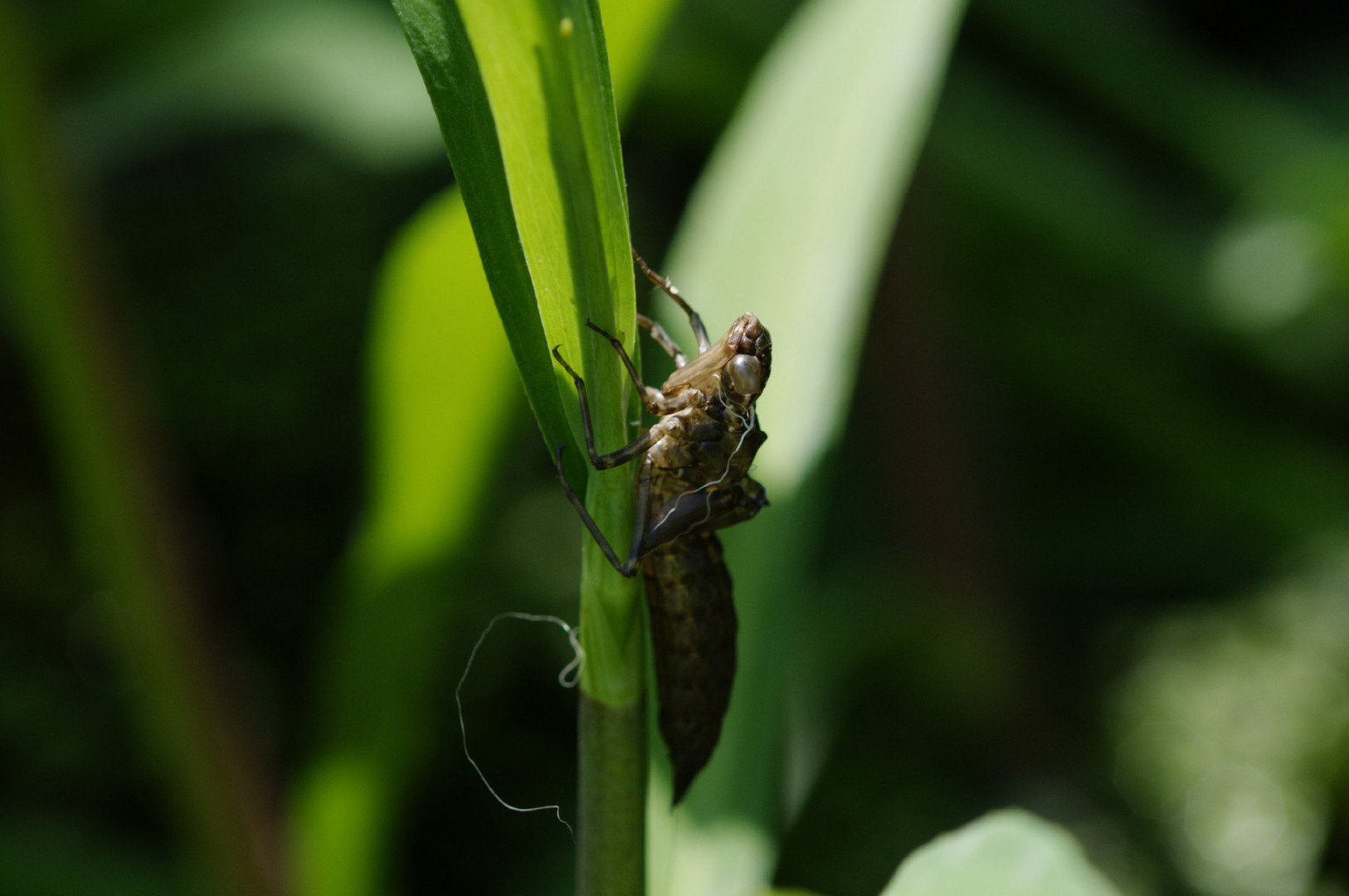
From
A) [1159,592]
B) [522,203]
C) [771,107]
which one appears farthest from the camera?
[1159,592]

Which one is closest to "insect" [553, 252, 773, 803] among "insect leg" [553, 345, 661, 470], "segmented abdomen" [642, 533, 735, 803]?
"segmented abdomen" [642, 533, 735, 803]

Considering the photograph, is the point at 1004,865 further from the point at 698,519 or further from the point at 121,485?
the point at 121,485

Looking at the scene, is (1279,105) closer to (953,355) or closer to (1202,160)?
(1202,160)

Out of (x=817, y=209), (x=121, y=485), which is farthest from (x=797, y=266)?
(x=121, y=485)

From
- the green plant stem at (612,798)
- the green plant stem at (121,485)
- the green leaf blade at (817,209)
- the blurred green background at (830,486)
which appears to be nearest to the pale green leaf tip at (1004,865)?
the green plant stem at (612,798)

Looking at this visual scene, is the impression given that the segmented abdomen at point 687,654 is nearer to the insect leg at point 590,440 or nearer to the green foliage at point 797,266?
the green foliage at point 797,266

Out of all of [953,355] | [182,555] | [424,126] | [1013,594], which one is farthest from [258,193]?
[1013,594]

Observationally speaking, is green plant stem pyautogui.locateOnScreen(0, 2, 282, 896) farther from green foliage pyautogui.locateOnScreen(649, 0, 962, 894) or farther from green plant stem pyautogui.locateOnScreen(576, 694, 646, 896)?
green plant stem pyautogui.locateOnScreen(576, 694, 646, 896)
